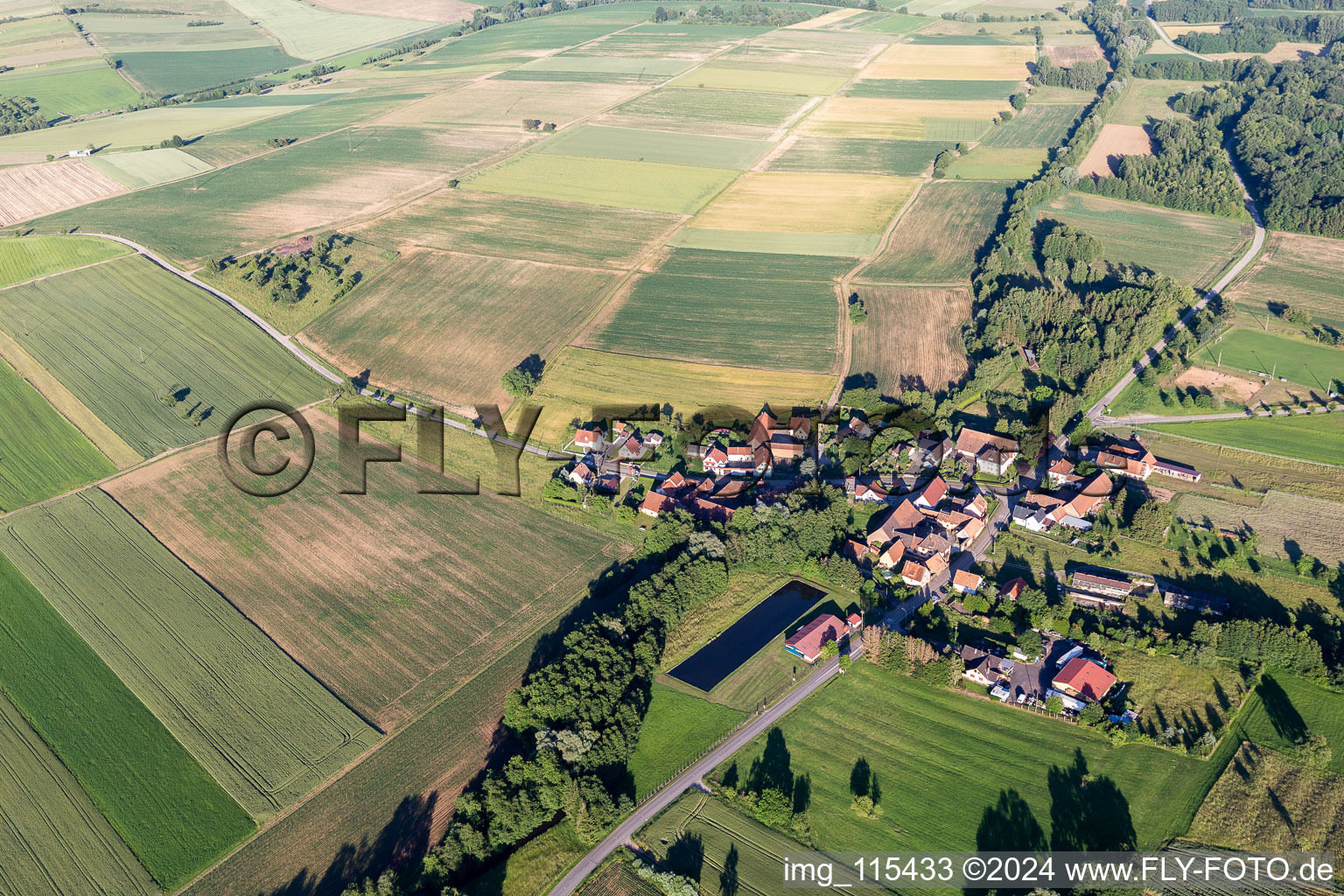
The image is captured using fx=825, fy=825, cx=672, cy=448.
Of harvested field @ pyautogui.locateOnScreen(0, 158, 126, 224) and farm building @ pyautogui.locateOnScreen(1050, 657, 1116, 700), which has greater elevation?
harvested field @ pyautogui.locateOnScreen(0, 158, 126, 224)

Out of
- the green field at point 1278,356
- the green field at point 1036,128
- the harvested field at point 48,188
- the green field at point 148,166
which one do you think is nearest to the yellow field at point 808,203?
the green field at point 1036,128

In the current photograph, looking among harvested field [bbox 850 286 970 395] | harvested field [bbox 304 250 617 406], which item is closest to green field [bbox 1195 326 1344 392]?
harvested field [bbox 850 286 970 395]

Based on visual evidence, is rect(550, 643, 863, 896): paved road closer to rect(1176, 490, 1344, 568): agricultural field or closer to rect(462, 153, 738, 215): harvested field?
rect(1176, 490, 1344, 568): agricultural field

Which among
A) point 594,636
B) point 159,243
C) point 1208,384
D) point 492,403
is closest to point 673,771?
point 594,636

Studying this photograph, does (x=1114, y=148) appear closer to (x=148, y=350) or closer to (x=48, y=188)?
(x=148, y=350)

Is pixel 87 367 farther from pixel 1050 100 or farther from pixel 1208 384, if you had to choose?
pixel 1050 100

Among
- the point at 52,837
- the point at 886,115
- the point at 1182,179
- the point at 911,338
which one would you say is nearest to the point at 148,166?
the point at 886,115
